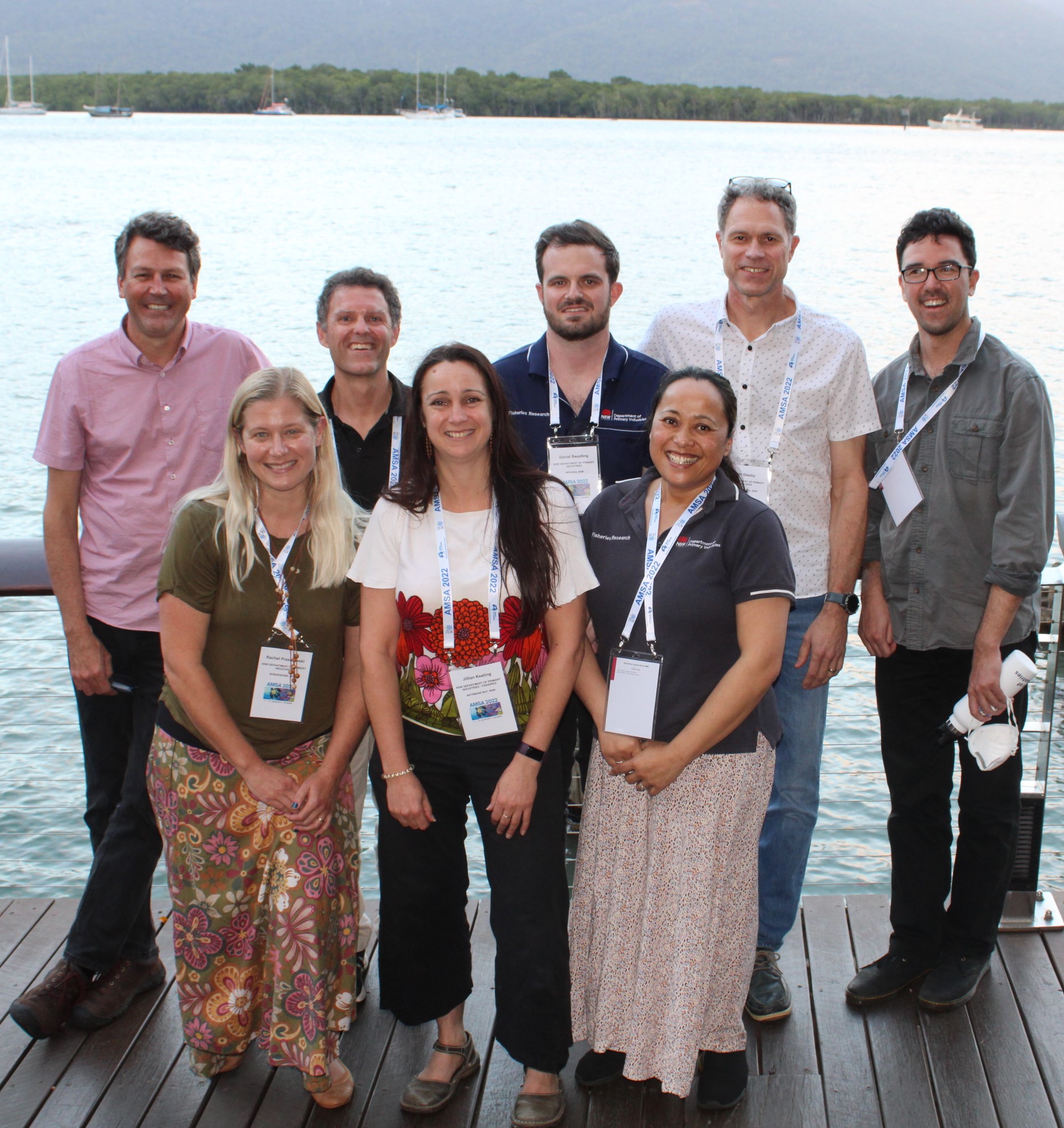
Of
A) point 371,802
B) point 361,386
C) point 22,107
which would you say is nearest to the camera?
point 361,386

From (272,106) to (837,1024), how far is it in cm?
10188

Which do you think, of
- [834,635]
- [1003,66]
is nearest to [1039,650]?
[834,635]

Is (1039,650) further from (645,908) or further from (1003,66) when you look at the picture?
(1003,66)

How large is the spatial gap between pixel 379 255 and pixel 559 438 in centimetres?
2887

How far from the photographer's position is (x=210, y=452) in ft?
10.2

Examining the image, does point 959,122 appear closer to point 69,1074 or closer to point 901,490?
point 901,490

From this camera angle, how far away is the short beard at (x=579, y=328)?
3078 millimetres

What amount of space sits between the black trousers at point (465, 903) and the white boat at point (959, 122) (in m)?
107

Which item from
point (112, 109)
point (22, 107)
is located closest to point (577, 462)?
point (112, 109)

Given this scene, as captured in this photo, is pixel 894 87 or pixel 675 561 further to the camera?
pixel 894 87

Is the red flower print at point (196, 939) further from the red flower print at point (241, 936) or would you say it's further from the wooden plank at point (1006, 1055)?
the wooden plank at point (1006, 1055)

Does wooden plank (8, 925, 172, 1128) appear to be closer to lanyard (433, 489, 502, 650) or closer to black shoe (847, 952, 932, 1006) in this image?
lanyard (433, 489, 502, 650)

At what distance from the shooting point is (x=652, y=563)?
Answer: 2.48m

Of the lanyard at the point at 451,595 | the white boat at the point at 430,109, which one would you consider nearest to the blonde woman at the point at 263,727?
the lanyard at the point at 451,595
